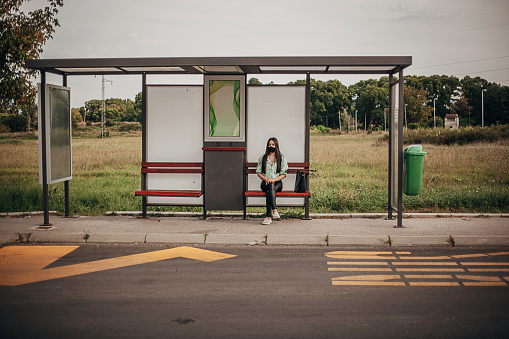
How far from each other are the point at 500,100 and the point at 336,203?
216 ft

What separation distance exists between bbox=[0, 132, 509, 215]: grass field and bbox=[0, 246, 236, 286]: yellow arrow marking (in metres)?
3.44

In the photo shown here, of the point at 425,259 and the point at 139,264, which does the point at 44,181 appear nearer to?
the point at 139,264

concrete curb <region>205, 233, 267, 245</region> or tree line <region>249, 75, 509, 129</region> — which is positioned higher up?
tree line <region>249, 75, 509, 129</region>

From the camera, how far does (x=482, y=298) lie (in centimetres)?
533

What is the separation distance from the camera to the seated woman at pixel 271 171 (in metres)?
→ 9.88

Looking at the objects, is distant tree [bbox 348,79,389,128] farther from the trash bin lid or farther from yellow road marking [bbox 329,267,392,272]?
yellow road marking [bbox 329,267,392,272]

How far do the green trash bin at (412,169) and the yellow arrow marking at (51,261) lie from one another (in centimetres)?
414

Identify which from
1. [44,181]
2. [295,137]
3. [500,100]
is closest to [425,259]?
[295,137]

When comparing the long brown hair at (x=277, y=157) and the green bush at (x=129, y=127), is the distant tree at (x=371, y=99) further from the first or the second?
the long brown hair at (x=277, y=157)

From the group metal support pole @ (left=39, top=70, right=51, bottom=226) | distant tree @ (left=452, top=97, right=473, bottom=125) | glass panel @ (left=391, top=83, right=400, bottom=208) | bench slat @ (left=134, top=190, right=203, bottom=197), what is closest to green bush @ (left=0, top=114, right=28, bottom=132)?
metal support pole @ (left=39, top=70, right=51, bottom=226)

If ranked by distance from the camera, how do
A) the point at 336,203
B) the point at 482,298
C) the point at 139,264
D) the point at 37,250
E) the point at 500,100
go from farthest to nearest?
the point at 500,100 < the point at 336,203 < the point at 37,250 < the point at 139,264 < the point at 482,298

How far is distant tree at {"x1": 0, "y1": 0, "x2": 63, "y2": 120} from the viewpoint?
11945mm

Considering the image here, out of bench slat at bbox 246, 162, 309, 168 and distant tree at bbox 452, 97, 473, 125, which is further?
distant tree at bbox 452, 97, 473, 125

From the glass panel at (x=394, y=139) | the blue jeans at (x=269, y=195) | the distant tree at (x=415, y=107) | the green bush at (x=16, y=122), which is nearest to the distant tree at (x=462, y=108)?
the distant tree at (x=415, y=107)
